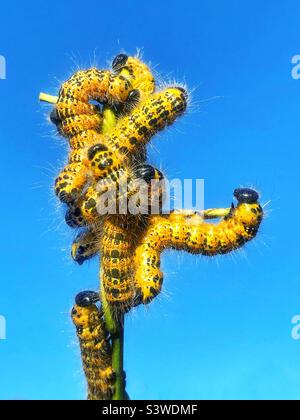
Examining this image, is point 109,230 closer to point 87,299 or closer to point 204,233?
point 87,299

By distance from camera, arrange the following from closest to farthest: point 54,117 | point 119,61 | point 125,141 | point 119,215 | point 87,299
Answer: point 119,215
point 125,141
point 87,299
point 54,117
point 119,61

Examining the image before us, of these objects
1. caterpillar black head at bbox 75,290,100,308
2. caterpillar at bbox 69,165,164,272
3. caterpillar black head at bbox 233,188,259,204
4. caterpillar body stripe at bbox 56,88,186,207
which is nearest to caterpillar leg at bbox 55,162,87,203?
caterpillar body stripe at bbox 56,88,186,207

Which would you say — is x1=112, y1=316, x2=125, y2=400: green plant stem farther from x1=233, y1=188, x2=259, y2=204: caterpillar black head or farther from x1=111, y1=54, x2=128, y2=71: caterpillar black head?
x1=111, y1=54, x2=128, y2=71: caterpillar black head

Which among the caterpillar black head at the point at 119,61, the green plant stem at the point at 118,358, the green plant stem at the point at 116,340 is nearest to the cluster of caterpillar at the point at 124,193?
the green plant stem at the point at 116,340

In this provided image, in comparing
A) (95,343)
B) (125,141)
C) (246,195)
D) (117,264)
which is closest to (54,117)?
(125,141)

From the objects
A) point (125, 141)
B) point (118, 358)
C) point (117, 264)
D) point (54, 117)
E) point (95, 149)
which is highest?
point (54, 117)

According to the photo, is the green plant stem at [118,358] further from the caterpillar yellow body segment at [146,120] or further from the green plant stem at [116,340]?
the caterpillar yellow body segment at [146,120]
